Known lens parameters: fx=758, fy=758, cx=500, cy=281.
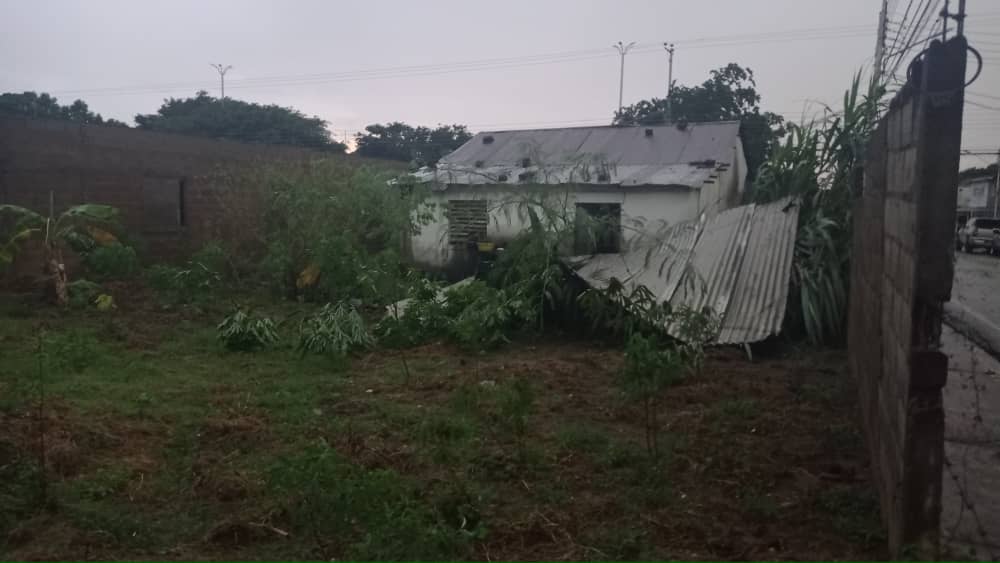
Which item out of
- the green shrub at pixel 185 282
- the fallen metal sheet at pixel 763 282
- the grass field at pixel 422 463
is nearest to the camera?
the grass field at pixel 422 463

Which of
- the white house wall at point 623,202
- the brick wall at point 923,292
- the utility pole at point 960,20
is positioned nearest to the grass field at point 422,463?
the brick wall at point 923,292

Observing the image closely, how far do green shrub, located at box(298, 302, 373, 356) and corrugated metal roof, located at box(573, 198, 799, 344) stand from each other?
2715mm

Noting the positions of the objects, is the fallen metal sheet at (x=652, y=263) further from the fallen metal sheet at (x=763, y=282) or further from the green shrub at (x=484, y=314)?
the green shrub at (x=484, y=314)

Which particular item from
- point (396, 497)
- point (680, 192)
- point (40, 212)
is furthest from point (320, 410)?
point (40, 212)

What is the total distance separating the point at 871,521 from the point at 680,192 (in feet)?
31.4

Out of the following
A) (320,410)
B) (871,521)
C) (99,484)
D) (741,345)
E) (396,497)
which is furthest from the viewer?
(741,345)

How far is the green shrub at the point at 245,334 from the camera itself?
8459mm

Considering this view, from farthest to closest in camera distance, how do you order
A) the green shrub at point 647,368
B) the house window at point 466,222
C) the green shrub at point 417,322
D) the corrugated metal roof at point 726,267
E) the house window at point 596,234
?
the house window at point 466,222
the house window at point 596,234
the green shrub at point 417,322
the corrugated metal roof at point 726,267
the green shrub at point 647,368

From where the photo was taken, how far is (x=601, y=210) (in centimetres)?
1266

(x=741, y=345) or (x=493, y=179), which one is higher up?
(x=493, y=179)

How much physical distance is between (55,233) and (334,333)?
216 inches

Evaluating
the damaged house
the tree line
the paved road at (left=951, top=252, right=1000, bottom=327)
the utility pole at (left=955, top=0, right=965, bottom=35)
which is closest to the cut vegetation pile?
the damaged house

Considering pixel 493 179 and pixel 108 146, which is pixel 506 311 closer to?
pixel 493 179

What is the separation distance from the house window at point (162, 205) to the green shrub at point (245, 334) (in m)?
6.83
